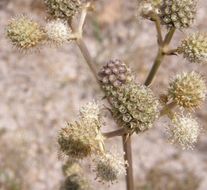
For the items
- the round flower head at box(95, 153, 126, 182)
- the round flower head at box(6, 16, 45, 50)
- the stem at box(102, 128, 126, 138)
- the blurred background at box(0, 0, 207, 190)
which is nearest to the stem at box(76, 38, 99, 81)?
the round flower head at box(6, 16, 45, 50)

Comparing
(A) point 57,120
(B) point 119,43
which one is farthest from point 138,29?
(A) point 57,120

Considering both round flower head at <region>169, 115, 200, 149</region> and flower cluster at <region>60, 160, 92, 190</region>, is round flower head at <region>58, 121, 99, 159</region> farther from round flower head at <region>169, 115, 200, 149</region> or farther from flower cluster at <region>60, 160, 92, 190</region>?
flower cluster at <region>60, 160, 92, 190</region>

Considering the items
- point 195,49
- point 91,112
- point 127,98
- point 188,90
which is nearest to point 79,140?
point 91,112

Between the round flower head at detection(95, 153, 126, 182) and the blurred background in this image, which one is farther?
the blurred background

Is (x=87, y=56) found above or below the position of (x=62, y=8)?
below

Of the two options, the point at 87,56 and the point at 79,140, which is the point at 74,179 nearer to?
the point at 79,140

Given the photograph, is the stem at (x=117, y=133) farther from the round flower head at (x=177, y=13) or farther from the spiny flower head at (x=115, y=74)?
the round flower head at (x=177, y=13)

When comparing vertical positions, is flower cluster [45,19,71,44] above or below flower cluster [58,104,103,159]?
above
